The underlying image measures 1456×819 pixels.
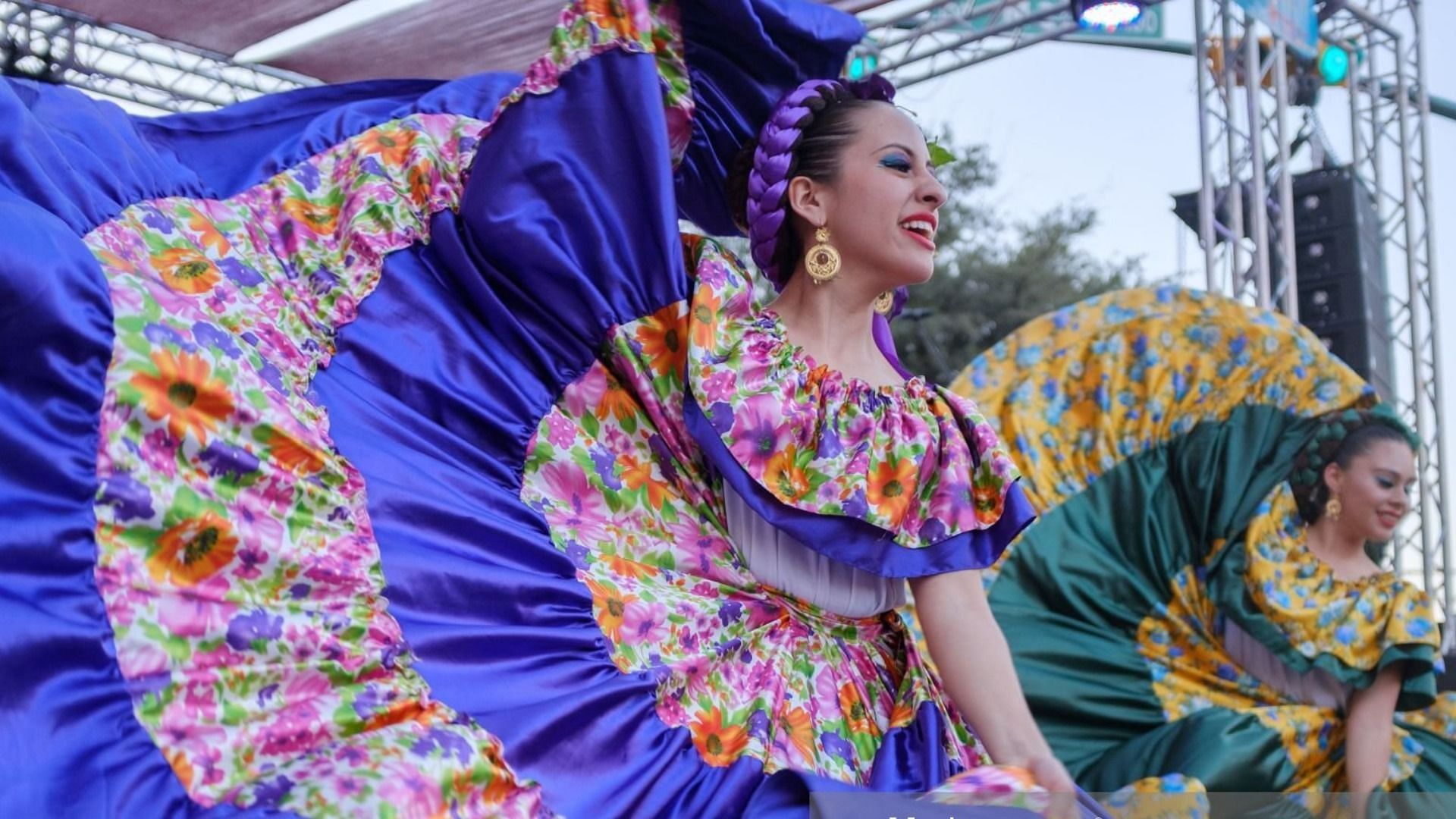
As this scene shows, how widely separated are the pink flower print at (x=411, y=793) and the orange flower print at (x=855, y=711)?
2.21 feet

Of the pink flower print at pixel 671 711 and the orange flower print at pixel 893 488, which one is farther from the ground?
the orange flower print at pixel 893 488

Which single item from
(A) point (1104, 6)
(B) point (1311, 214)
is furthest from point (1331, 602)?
(B) point (1311, 214)

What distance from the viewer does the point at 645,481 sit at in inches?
78.1

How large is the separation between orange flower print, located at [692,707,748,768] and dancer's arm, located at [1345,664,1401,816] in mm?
2276

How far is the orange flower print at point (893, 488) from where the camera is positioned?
191cm

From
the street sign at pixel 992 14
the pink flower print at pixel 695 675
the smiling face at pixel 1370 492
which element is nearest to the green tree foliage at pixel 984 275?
the street sign at pixel 992 14

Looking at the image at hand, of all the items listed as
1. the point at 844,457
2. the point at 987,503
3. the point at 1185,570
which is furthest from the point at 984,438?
the point at 1185,570

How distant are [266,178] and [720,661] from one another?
904mm

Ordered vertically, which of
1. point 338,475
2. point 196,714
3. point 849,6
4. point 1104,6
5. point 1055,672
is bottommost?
point 1055,672

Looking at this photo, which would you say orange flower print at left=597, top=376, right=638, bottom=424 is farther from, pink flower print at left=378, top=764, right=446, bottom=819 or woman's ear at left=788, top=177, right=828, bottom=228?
pink flower print at left=378, top=764, right=446, bottom=819

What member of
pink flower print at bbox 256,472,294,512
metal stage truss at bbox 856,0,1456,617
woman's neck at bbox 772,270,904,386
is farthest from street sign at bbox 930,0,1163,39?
pink flower print at bbox 256,472,294,512

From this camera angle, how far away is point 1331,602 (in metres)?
3.77

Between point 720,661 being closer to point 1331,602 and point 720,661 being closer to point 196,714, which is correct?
point 196,714

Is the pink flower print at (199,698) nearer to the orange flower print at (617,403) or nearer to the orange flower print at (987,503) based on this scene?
the orange flower print at (617,403)
